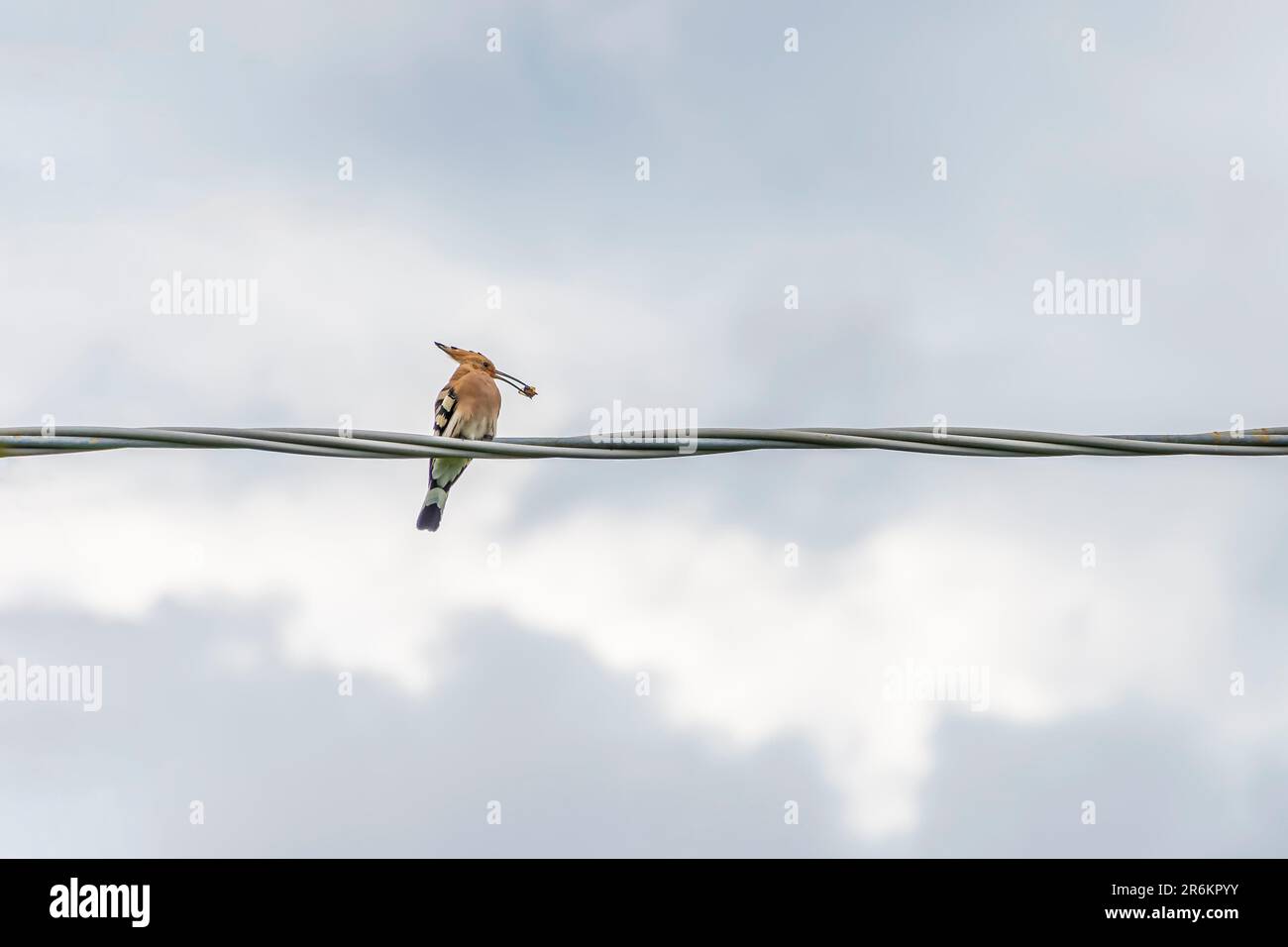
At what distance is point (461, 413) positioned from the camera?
841 cm

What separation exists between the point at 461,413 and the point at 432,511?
69 cm

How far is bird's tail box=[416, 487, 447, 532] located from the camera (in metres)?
8.11

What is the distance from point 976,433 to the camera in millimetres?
4082

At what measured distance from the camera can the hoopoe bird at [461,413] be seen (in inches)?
321

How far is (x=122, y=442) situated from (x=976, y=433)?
267 centimetres

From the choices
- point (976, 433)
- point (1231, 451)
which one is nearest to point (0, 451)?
point (976, 433)

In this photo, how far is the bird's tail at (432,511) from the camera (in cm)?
811

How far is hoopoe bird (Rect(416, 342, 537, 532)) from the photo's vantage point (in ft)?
26.8
